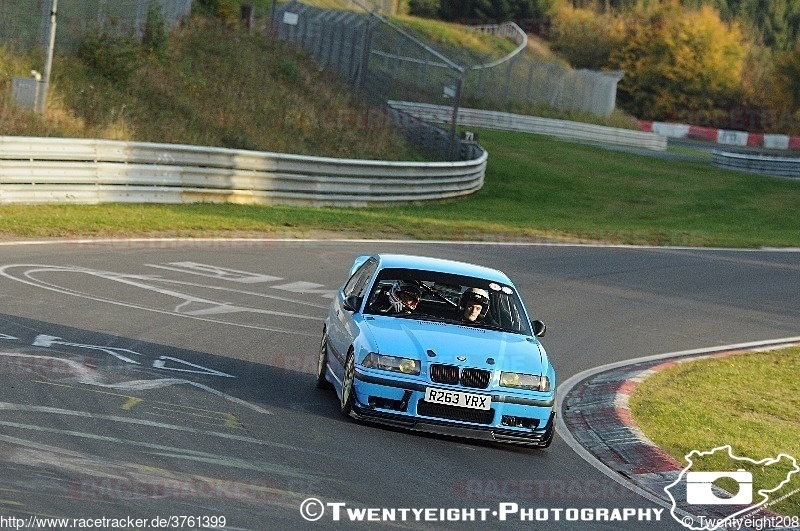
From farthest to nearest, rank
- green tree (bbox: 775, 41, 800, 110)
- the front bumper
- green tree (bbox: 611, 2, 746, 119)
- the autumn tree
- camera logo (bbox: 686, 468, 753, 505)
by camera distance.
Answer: the autumn tree → green tree (bbox: 611, 2, 746, 119) → green tree (bbox: 775, 41, 800, 110) → the front bumper → camera logo (bbox: 686, 468, 753, 505)

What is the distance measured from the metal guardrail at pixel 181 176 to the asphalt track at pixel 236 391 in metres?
3.26

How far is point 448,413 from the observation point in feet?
32.6

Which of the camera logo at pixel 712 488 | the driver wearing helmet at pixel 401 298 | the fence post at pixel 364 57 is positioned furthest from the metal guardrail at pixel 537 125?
the camera logo at pixel 712 488

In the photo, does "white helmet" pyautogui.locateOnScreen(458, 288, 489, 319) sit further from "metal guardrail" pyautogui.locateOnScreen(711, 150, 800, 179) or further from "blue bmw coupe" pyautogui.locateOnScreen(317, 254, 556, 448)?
"metal guardrail" pyautogui.locateOnScreen(711, 150, 800, 179)

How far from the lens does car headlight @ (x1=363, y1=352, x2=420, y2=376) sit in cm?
1005

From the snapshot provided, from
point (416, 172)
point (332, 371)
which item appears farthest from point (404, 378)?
point (416, 172)

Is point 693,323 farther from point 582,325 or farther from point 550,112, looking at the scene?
point 550,112

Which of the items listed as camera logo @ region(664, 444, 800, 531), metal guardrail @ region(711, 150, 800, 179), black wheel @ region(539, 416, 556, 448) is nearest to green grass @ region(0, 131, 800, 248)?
metal guardrail @ region(711, 150, 800, 179)

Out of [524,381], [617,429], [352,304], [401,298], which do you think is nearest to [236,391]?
[352,304]

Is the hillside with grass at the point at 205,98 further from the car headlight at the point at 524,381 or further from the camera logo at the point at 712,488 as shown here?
the camera logo at the point at 712,488

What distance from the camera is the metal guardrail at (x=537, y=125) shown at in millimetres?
58219

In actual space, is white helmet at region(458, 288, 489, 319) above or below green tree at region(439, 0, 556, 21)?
below

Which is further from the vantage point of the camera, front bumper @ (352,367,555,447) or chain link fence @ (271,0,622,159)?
chain link fence @ (271,0,622,159)

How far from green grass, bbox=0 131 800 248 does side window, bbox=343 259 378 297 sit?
9.11m
